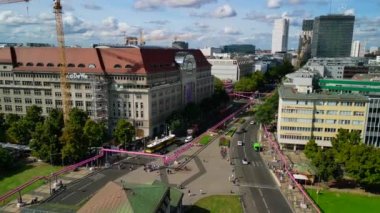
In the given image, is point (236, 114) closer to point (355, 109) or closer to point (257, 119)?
point (257, 119)

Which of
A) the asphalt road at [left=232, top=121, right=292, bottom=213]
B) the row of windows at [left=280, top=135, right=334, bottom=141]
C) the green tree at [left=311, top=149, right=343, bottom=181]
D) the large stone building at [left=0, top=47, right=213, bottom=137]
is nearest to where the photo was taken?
the asphalt road at [left=232, top=121, right=292, bottom=213]

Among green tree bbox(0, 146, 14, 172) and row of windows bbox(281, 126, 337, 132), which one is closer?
green tree bbox(0, 146, 14, 172)

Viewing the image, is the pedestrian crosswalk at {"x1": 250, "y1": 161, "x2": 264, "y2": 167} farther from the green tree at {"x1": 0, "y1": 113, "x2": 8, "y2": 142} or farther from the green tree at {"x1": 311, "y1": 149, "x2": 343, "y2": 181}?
the green tree at {"x1": 0, "y1": 113, "x2": 8, "y2": 142}

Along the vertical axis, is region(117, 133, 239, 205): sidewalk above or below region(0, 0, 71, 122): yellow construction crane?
below

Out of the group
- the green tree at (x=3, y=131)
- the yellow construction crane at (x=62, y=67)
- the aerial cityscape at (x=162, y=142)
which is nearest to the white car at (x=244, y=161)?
the aerial cityscape at (x=162, y=142)

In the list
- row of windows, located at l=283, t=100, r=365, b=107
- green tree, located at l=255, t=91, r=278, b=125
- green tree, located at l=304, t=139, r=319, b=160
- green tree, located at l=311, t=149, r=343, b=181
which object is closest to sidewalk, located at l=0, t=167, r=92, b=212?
green tree, located at l=304, t=139, r=319, b=160

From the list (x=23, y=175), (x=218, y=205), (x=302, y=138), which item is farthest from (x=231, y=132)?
(x=23, y=175)
